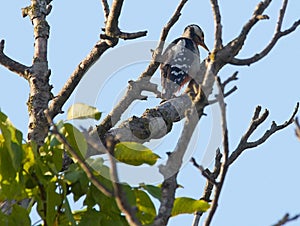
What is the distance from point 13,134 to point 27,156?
11 cm

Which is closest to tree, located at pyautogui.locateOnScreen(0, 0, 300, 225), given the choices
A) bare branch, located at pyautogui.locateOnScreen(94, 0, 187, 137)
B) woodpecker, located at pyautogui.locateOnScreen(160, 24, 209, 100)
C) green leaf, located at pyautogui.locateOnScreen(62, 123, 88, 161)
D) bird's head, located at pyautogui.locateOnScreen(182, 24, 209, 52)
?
green leaf, located at pyautogui.locateOnScreen(62, 123, 88, 161)

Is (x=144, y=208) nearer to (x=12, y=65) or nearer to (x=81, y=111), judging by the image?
(x=81, y=111)

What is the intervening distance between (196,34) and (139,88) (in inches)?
229

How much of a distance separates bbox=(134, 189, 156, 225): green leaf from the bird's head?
7.40m

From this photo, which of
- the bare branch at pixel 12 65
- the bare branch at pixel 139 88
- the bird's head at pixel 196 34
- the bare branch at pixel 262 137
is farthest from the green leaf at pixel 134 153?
the bird's head at pixel 196 34

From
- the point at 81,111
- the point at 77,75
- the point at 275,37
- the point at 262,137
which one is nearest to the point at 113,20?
the point at 77,75

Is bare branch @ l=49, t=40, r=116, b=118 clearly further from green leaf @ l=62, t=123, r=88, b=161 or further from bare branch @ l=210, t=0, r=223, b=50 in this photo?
bare branch @ l=210, t=0, r=223, b=50

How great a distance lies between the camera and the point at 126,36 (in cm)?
474

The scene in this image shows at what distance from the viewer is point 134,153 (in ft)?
10.6

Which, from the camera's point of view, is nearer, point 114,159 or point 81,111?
point 114,159

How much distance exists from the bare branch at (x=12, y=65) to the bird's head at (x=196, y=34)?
5.69 meters

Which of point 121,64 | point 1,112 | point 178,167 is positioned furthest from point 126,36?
point 178,167

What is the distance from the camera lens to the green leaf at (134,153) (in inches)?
127

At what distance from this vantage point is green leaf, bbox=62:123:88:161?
3.20 m
